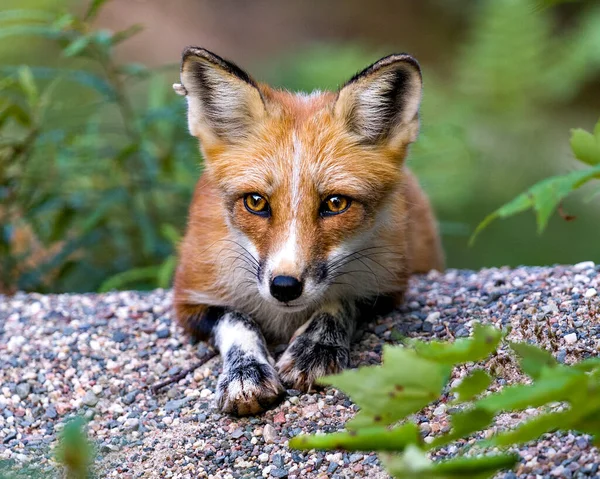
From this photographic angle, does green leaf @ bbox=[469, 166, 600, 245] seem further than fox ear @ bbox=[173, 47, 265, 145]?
No

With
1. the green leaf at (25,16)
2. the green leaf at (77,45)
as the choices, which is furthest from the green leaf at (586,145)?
the green leaf at (25,16)

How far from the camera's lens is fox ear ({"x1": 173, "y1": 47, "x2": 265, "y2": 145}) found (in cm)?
433

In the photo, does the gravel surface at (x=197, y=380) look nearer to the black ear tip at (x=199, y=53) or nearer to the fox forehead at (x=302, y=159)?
the fox forehead at (x=302, y=159)

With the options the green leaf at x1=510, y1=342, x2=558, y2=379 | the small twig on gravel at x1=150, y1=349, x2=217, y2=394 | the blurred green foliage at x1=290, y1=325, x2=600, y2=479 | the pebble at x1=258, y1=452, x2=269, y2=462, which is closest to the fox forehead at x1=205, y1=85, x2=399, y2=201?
the small twig on gravel at x1=150, y1=349, x2=217, y2=394

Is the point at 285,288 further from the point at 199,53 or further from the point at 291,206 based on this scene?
the point at 199,53

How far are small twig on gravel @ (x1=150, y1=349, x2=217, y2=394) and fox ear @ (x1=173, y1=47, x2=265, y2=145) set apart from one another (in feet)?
4.24

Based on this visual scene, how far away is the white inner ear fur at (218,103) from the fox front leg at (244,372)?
3.71ft

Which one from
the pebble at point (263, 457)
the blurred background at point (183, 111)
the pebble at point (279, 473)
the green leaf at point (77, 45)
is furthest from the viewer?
the blurred background at point (183, 111)

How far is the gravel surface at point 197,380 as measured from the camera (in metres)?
3.69

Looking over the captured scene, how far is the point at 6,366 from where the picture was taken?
4824 millimetres

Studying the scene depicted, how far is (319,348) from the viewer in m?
4.34

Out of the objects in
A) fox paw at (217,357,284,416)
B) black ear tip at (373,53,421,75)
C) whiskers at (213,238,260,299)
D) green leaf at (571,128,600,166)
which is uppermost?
black ear tip at (373,53,421,75)

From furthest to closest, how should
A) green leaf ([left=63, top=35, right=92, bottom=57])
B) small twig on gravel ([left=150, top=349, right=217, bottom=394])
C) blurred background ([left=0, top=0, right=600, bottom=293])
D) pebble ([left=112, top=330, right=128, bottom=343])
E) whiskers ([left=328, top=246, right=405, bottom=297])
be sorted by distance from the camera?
1. blurred background ([left=0, top=0, right=600, bottom=293])
2. green leaf ([left=63, top=35, right=92, bottom=57])
3. pebble ([left=112, top=330, right=128, bottom=343])
4. whiskers ([left=328, top=246, right=405, bottom=297])
5. small twig on gravel ([left=150, top=349, right=217, bottom=394])

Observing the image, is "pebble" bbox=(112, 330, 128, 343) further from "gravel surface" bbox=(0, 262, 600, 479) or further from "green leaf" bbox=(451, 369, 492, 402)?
"green leaf" bbox=(451, 369, 492, 402)
